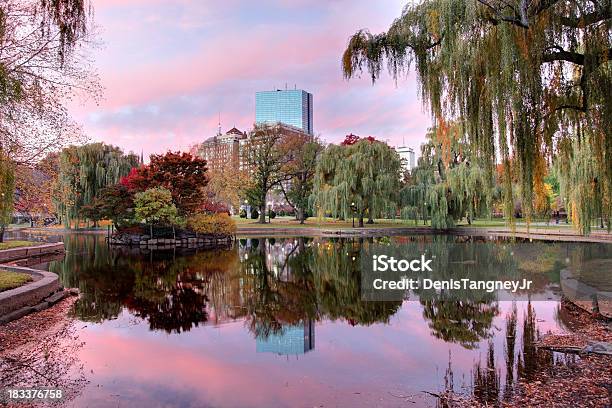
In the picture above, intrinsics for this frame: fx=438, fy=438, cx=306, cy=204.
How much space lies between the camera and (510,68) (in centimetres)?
591

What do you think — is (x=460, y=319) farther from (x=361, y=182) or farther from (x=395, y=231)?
(x=395, y=231)

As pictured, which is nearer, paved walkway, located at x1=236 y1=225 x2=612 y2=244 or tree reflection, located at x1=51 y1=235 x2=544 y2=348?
tree reflection, located at x1=51 y1=235 x2=544 y2=348

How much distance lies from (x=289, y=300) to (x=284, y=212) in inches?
2711

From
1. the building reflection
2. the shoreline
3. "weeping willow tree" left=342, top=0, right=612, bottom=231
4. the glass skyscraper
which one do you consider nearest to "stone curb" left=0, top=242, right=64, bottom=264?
the building reflection

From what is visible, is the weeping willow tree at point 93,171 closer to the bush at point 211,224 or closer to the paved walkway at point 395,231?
the bush at point 211,224

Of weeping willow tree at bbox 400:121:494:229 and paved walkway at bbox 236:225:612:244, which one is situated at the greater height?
weeping willow tree at bbox 400:121:494:229

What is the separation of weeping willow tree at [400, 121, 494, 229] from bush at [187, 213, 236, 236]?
13438mm

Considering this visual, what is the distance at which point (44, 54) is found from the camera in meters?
9.16

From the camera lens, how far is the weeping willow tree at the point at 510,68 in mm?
5895

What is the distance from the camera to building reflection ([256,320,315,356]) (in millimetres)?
6160

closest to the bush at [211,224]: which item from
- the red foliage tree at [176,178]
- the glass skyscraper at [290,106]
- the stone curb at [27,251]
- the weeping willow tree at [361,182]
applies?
the red foliage tree at [176,178]

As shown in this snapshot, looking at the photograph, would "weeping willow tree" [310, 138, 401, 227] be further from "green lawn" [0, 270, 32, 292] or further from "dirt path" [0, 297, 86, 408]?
"dirt path" [0, 297, 86, 408]

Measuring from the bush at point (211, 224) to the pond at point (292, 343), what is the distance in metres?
15.6

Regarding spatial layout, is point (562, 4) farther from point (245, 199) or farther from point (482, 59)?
point (245, 199)
